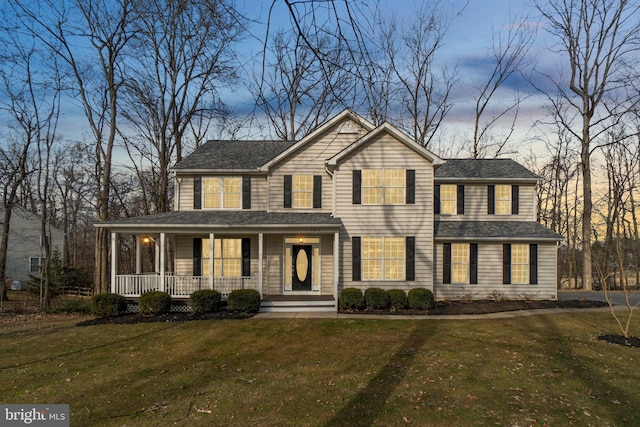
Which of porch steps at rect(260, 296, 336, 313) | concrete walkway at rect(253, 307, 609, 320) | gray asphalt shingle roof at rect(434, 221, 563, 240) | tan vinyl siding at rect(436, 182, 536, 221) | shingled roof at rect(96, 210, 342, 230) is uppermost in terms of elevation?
tan vinyl siding at rect(436, 182, 536, 221)

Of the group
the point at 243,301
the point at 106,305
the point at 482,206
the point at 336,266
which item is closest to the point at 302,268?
the point at 336,266

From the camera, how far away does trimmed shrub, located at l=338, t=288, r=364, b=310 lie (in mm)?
13812

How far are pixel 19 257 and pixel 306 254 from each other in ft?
93.0

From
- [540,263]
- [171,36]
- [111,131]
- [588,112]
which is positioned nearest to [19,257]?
[111,131]

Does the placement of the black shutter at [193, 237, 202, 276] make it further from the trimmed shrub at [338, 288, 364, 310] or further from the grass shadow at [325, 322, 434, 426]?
the grass shadow at [325, 322, 434, 426]

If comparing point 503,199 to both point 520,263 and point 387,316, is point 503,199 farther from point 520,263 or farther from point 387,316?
point 387,316

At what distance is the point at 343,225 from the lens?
1486cm

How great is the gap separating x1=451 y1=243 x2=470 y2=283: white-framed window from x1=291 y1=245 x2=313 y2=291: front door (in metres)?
6.23

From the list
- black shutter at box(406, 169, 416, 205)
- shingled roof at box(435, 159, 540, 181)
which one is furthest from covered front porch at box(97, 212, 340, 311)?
shingled roof at box(435, 159, 540, 181)

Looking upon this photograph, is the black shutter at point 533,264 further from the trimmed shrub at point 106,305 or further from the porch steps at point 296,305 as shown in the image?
the trimmed shrub at point 106,305

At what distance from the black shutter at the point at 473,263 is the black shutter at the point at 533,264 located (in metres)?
2.33

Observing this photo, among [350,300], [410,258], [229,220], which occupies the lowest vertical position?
[350,300]

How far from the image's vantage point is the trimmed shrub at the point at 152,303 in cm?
1336

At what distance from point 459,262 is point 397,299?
4.03m
